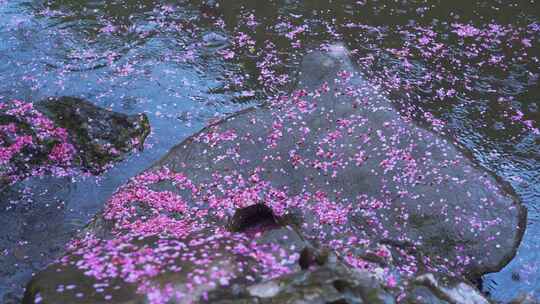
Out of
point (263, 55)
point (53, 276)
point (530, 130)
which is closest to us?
point (53, 276)

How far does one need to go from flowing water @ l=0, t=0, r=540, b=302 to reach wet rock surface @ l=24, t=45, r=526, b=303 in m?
1.15

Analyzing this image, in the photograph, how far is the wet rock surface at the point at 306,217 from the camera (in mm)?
8469

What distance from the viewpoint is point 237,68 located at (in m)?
17.8

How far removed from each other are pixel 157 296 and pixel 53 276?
6.66 ft

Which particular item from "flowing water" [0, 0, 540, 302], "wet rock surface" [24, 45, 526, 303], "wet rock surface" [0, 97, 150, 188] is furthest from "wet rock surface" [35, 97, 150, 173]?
"wet rock surface" [24, 45, 526, 303]

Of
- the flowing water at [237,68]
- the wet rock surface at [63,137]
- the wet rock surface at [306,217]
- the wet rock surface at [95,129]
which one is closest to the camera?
the wet rock surface at [306,217]

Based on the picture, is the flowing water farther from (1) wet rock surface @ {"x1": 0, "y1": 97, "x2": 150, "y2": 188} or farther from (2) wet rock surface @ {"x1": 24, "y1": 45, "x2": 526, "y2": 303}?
(2) wet rock surface @ {"x1": 24, "y1": 45, "x2": 526, "y2": 303}

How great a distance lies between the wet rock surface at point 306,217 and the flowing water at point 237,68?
1.15 m

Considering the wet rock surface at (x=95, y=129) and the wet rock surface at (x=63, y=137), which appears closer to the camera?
the wet rock surface at (x=63, y=137)

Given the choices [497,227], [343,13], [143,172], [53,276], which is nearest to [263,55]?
[343,13]

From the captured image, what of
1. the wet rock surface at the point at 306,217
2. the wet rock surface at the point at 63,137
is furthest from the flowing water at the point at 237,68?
the wet rock surface at the point at 306,217

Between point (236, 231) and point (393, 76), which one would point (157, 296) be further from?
point (393, 76)

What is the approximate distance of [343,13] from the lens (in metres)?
20.5

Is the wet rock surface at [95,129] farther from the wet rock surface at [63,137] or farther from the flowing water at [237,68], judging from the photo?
the flowing water at [237,68]
